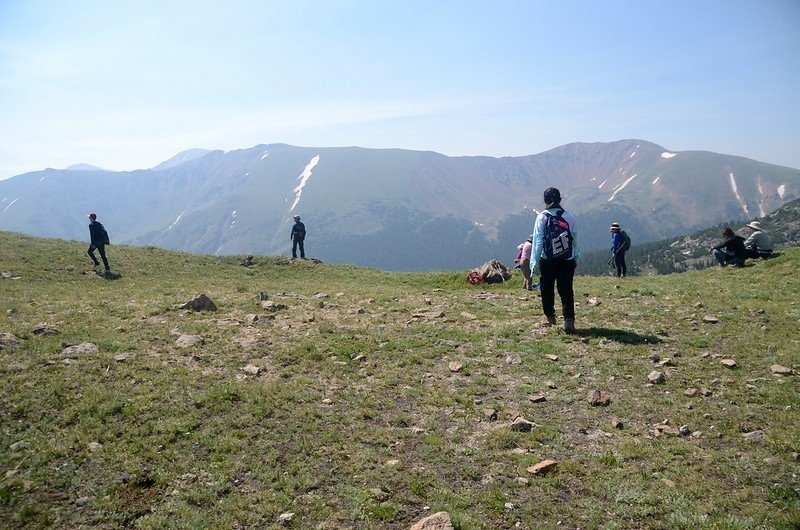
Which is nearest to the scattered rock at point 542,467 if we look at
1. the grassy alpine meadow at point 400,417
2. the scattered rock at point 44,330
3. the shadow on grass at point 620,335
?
the grassy alpine meadow at point 400,417

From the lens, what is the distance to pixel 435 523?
20.5ft

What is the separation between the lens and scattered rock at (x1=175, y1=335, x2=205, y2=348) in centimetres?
1284

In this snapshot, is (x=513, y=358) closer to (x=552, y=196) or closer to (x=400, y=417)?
(x=400, y=417)

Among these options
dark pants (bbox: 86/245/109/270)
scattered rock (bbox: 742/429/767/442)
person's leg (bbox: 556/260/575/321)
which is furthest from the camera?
dark pants (bbox: 86/245/109/270)

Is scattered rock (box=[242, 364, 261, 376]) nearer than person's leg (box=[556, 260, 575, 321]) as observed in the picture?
Yes

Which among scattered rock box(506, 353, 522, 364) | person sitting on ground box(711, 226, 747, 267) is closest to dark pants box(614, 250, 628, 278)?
person sitting on ground box(711, 226, 747, 267)

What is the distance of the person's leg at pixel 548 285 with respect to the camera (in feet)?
44.4

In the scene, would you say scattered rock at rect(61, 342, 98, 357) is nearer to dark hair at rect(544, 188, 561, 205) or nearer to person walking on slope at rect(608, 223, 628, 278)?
dark hair at rect(544, 188, 561, 205)

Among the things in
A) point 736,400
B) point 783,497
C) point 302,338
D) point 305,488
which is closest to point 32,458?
point 305,488

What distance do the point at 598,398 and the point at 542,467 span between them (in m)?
2.90

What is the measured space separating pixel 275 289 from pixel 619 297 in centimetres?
Answer: 1544

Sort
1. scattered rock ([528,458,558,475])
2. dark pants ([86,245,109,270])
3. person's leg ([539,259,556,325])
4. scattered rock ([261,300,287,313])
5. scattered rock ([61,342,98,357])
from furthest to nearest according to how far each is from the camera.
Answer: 1. dark pants ([86,245,109,270])
2. scattered rock ([261,300,287,313])
3. person's leg ([539,259,556,325])
4. scattered rock ([61,342,98,357])
5. scattered rock ([528,458,558,475])

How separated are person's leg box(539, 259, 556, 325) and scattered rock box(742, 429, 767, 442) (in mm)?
6275

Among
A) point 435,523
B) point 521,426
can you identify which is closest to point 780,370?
point 521,426
